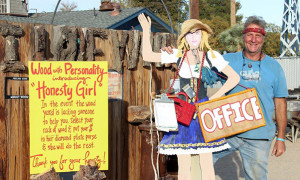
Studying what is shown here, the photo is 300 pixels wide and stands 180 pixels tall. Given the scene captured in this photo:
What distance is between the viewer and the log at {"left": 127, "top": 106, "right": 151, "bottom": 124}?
6194 millimetres

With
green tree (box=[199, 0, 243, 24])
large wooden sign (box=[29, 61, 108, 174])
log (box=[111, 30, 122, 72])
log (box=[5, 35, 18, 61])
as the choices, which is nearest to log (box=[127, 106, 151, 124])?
log (box=[111, 30, 122, 72])

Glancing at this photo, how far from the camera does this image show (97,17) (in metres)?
22.4

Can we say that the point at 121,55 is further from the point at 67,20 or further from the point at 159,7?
the point at 159,7

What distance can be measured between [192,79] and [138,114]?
6.48ft

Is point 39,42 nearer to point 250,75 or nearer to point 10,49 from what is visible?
point 10,49

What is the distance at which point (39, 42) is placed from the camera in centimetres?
537

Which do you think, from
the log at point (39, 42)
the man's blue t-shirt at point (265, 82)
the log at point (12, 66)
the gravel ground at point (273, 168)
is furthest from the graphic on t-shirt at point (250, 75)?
the gravel ground at point (273, 168)

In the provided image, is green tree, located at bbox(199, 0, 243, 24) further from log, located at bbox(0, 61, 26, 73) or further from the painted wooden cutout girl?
the painted wooden cutout girl

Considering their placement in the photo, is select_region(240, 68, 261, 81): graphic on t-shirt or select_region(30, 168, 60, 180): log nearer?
select_region(240, 68, 261, 81): graphic on t-shirt

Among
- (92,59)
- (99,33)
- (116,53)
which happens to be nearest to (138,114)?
(116,53)

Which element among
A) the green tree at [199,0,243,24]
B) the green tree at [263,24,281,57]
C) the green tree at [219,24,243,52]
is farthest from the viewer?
the green tree at [199,0,243,24]

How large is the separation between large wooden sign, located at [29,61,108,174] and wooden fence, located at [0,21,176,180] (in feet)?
1.50

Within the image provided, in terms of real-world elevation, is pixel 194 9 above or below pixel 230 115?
above

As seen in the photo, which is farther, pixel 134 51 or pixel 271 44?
pixel 271 44
